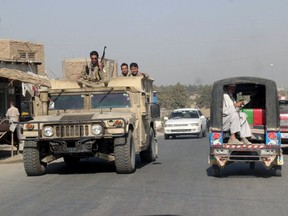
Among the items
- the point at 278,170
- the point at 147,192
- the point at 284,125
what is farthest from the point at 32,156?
the point at 284,125

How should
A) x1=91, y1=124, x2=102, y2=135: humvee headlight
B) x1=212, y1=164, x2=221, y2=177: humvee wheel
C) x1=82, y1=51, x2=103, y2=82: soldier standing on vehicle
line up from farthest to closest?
x1=82, y1=51, x2=103, y2=82: soldier standing on vehicle < x1=91, y1=124, x2=102, y2=135: humvee headlight < x1=212, y1=164, x2=221, y2=177: humvee wheel

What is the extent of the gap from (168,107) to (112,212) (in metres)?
70.0

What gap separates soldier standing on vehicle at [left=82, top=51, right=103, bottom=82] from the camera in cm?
1326

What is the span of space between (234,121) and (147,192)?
9.55 feet

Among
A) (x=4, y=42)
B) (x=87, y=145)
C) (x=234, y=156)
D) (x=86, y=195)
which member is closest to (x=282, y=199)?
(x=234, y=156)

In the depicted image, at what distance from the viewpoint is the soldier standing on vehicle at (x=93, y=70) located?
13258 mm

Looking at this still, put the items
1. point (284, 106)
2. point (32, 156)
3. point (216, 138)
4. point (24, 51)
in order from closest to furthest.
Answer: point (216, 138) < point (32, 156) < point (284, 106) < point (24, 51)

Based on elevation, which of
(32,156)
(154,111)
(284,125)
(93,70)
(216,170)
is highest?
(93,70)

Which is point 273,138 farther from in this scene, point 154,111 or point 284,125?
point 284,125

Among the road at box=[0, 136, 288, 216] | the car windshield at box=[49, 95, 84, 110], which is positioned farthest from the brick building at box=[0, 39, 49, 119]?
the road at box=[0, 136, 288, 216]

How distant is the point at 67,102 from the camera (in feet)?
41.7

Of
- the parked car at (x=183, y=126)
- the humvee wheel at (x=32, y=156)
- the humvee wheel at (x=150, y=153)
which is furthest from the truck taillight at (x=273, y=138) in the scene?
the parked car at (x=183, y=126)

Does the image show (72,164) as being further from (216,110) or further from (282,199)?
(282,199)

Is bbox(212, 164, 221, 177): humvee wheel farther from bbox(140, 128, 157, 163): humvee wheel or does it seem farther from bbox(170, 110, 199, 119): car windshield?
bbox(170, 110, 199, 119): car windshield
